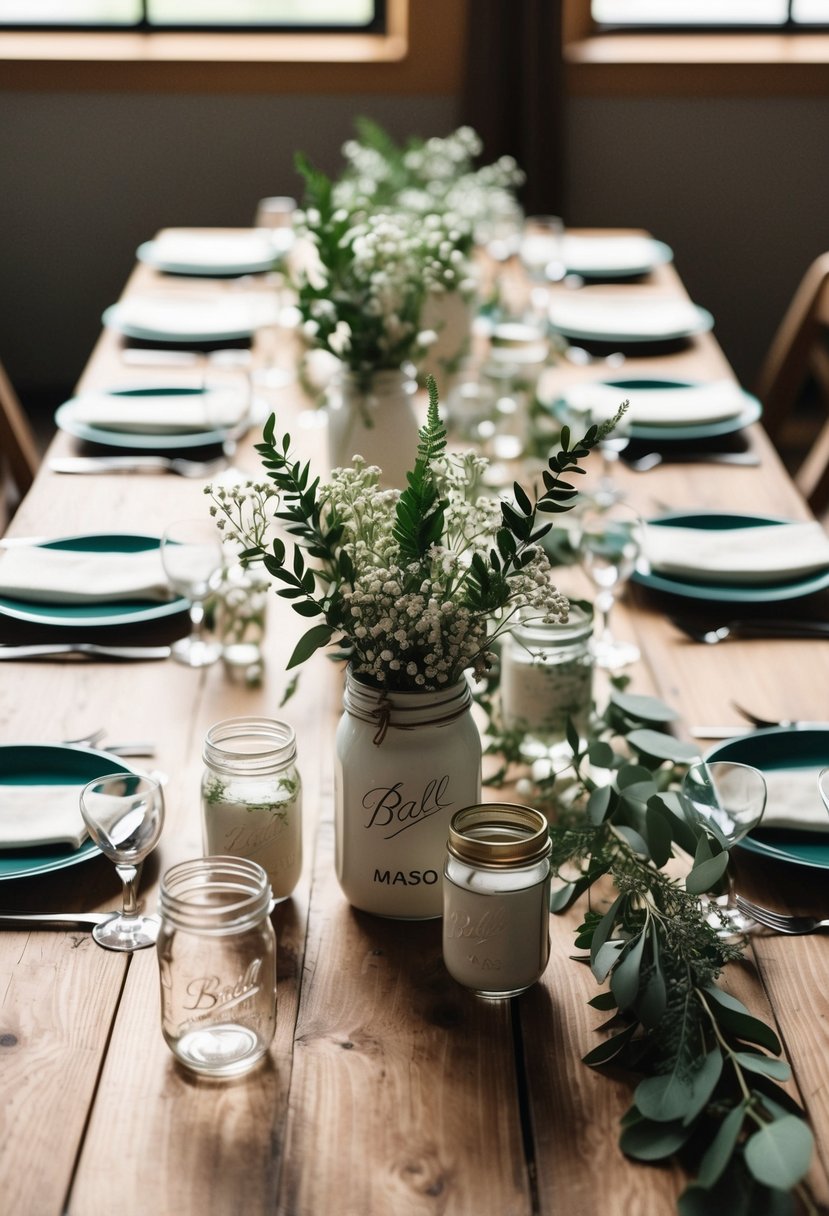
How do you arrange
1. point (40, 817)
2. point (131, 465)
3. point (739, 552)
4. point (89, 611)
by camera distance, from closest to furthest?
point (40, 817) < point (89, 611) < point (739, 552) < point (131, 465)

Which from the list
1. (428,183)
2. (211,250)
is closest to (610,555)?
(428,183)

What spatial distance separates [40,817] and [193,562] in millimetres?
399

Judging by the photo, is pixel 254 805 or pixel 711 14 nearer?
pixel 254 805

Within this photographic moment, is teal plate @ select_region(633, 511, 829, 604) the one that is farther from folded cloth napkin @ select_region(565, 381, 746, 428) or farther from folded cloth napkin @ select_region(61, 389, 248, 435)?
folded cloth napkin @ select_region(61, 389, 248, 435)

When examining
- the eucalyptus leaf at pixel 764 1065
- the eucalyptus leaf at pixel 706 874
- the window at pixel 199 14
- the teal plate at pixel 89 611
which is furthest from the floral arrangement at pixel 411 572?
the window at pixel 199 14

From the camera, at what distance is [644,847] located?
1.09 metres

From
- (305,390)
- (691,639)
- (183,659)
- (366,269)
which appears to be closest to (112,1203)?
(183,659)

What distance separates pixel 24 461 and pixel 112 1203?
1.82 m

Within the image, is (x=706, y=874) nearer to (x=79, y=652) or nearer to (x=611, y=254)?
(x=79, y=652)

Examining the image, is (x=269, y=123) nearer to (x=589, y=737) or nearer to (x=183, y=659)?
(x=183, y=659)

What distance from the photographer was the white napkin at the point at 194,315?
2590 mm

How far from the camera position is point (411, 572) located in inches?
39.9

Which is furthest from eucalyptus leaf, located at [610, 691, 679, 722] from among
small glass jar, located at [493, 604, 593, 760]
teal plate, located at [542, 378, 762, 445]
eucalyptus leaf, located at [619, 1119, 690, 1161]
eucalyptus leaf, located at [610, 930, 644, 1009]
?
teal plate, located at [542, 378, 762, 445]

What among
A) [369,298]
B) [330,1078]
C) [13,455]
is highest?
[369,298]
